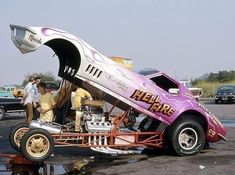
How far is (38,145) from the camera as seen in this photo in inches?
357

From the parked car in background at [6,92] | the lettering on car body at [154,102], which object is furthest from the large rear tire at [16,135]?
the parked car in background at [6,92]

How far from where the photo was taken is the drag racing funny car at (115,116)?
30.1ft

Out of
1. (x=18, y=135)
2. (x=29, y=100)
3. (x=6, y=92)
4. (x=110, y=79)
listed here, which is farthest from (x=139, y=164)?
(x=6, y=92)

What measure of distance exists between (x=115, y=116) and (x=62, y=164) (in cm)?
162

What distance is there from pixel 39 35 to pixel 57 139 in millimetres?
2119

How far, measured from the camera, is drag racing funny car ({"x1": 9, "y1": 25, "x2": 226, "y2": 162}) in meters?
9.18

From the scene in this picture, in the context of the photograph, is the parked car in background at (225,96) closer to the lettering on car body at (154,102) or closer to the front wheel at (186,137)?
the front wheel at (186,137)

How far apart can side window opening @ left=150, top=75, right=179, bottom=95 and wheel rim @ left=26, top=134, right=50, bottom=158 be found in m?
2.74

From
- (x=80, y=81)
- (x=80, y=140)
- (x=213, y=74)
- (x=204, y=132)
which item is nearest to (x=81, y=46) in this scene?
(x=80, y=81)

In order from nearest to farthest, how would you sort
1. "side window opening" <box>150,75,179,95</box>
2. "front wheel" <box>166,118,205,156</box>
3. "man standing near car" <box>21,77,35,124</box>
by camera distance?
"front wheel" <box>166,118,205,156</box> < "side window opening" <box>150,75,179,95</box> < "man standing near car" <box>21,77,35,124</box>

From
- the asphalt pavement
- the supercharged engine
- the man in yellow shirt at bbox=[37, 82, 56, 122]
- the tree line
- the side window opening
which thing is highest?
the tree line

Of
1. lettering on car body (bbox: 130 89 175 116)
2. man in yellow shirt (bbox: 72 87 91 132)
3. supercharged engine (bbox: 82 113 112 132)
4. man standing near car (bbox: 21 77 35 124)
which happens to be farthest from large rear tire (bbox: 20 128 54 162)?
man standing near car (bbox: 21 77 35 124)

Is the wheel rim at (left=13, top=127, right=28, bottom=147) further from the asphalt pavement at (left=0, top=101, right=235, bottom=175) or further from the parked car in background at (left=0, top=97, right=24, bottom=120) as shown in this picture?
the parked car in background at (left=0, top=97, right=24, bottom=120)

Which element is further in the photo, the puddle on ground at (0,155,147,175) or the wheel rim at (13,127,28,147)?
the wheel rim at (13,127,28,147)
